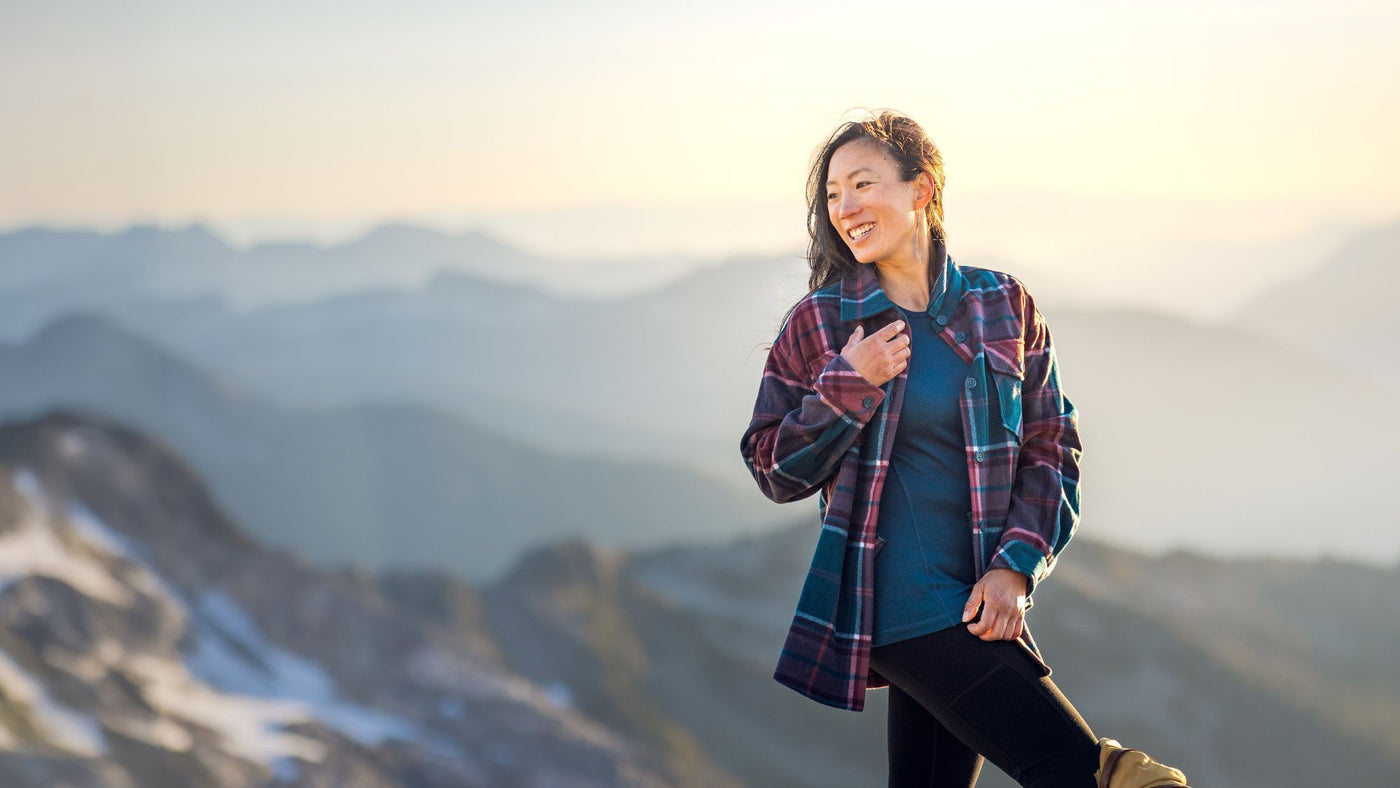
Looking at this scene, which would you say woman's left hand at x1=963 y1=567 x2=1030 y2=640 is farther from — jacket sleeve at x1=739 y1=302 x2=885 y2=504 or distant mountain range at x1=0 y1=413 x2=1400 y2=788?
distant mountain range at x1=0 y1=413 x2=1400 y2=788

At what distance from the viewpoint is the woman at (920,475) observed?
252cm

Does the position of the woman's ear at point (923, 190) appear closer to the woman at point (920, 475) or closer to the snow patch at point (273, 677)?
the woman at point (920, 475)

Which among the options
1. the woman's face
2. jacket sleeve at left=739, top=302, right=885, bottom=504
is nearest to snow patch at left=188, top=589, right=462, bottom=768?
jacket sleeve at left=739, top=302, right=885, bottom=504

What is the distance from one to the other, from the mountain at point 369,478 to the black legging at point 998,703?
89510 millimetres

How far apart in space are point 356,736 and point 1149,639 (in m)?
21.3

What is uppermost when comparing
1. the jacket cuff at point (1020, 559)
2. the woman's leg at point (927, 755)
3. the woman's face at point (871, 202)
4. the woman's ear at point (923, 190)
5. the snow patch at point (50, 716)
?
the snow patch at point (50, 716)

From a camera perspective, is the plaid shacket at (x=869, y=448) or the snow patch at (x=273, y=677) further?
the snow patch at (x=273, y=677)

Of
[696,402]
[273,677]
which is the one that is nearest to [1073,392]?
[696,402]

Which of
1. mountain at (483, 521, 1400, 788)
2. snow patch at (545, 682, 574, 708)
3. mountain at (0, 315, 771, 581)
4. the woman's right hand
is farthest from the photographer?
mountain at (0, 315, 771, 581)

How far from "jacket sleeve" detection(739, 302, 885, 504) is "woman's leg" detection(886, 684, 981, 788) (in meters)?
0.54

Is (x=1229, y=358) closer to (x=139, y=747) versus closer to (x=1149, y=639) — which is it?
(x=1149, y=639)

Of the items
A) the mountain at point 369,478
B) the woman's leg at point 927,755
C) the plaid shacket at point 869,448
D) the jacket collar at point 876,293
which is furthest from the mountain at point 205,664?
the mountain at point 369,478

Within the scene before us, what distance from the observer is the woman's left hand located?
8.21 feet

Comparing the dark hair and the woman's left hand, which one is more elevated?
the dark hair
